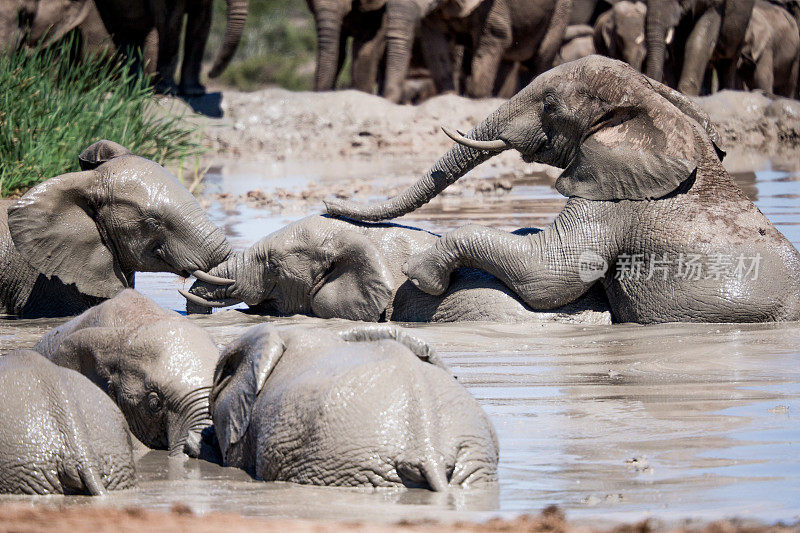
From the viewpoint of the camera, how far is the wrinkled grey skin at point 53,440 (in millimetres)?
4156

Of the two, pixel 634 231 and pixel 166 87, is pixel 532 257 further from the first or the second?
pixel 166 87

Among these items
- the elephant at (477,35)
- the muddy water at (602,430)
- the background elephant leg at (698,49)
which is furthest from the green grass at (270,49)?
the muddy water at (602,430)

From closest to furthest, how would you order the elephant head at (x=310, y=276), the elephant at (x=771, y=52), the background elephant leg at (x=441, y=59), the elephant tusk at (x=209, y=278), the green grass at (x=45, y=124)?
1. the elephant head at (x=310, y=276)
2. the elephant tusk at (x=209, y=278)
3. the green grass at (x=45, y=124)
4. the background elephant leg at (x=441, y=59)
5. the elephant at (x=771, y=52)

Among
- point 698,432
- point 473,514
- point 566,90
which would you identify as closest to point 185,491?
point 473,514

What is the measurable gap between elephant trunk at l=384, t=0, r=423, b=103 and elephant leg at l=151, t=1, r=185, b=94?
125 inches

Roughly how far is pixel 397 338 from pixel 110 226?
323 cm

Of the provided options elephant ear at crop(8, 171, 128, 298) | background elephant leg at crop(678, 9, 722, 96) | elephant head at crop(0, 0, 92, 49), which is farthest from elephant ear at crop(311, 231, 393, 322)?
background elephant leg at crop(678, 9, 722, 96)

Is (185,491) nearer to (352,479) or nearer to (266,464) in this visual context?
(266,464)

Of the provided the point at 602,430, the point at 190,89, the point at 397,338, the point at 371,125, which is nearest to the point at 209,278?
the point at 397,338

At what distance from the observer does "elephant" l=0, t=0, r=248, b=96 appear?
16328mm

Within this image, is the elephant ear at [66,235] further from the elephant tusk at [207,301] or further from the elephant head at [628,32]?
the elephant head at [628,32]

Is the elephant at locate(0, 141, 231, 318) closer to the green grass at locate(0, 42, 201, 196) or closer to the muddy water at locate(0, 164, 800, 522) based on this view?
the muddy water at locate(0, 164, 800, 522)

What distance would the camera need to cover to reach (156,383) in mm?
4766

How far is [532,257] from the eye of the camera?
7.11 meters
